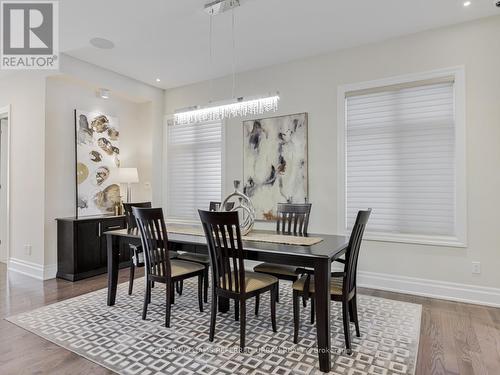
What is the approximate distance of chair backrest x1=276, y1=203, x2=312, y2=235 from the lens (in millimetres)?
3372

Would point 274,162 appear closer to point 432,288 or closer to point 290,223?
point 290,223

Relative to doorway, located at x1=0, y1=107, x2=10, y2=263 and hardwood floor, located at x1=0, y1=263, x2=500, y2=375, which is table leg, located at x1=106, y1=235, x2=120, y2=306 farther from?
doorway, located at x1=0, y1=107, x2=10, y2=263

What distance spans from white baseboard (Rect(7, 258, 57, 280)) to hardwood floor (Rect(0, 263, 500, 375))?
1.81ft

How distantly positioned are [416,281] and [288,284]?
1456 mm

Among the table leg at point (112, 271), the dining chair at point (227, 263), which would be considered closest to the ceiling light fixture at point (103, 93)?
the table leg at point (112, 271)

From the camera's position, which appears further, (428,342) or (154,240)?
(154,240)

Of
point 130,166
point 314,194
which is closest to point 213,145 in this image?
point 130,166

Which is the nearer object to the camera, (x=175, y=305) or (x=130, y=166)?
(x=175, y=305)

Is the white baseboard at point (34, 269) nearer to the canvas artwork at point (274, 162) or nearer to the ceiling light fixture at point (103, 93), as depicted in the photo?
the ceiling light fixture at point (103, 93)

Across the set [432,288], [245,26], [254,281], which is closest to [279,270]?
[254,281]

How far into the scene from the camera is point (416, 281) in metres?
3.60

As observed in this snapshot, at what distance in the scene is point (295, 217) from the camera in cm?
343

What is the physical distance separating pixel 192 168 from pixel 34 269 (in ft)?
8.74

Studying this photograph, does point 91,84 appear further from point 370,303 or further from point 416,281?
point 416,281
